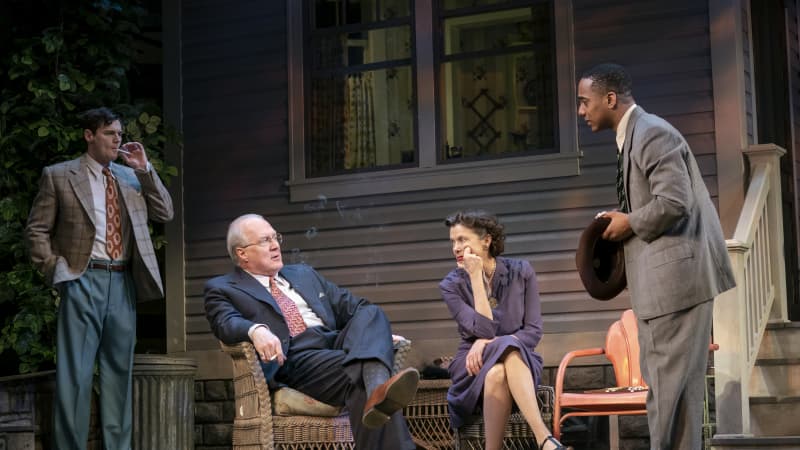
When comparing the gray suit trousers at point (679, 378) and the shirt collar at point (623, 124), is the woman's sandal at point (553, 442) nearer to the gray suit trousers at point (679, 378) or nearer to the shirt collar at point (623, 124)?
the gray suit trousers at point (679, 378)

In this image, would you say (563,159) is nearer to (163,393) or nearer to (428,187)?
(428,187)

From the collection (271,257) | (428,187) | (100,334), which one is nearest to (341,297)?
(271,257)

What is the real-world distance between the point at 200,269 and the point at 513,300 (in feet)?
9.65

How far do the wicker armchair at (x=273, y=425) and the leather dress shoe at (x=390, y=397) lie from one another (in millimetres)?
385

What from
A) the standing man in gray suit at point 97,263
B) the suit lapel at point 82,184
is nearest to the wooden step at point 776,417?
the standing man in gray suit at point 97,263

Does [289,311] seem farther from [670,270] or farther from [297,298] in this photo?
[670,270]

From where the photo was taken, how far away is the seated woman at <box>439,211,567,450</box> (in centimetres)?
476

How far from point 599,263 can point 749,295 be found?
1.90 m

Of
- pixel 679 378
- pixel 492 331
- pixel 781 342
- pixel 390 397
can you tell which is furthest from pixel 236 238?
pixel 781 342

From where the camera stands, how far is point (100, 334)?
5469mm

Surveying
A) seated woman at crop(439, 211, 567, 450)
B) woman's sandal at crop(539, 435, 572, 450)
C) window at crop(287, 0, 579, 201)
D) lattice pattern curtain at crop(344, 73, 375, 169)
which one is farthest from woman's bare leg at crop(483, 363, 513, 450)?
lattice pattern curtain at crop(344, 73, 375, 169)

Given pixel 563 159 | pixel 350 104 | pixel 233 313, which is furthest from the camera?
pixel 350 104

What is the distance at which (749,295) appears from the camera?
5.57 metres

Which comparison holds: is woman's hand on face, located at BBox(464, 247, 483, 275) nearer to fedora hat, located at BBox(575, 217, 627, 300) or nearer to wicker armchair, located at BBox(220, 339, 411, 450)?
wicker armchair, located at BBox(220, 339, 411, 450)
